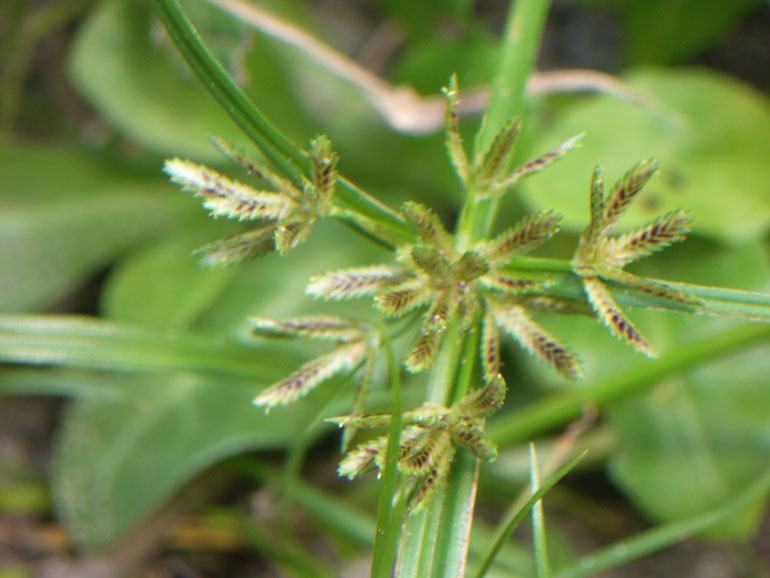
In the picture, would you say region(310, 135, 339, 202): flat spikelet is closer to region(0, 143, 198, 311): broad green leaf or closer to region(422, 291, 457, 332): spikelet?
region(422, 291, 457, 332): spikelet

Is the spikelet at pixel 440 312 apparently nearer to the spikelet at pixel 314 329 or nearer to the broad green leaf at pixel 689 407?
the spikelet at pixel 314 329

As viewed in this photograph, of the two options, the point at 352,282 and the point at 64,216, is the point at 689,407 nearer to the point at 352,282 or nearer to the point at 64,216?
the point at 352,282

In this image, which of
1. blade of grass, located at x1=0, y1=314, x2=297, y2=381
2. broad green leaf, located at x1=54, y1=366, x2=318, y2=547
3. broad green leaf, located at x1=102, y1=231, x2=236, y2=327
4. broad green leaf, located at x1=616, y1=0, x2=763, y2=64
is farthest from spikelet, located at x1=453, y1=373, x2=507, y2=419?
broad green leaf, located at x1=616, y1=0, x2=763, y2=64

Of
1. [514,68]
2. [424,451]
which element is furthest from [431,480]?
[514,68]

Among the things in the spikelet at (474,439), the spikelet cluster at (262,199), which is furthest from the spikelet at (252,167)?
the spikelet at (474,439)

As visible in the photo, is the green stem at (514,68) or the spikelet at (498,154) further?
the green stem at (514,68)

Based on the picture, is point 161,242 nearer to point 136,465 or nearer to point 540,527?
point 136,465
